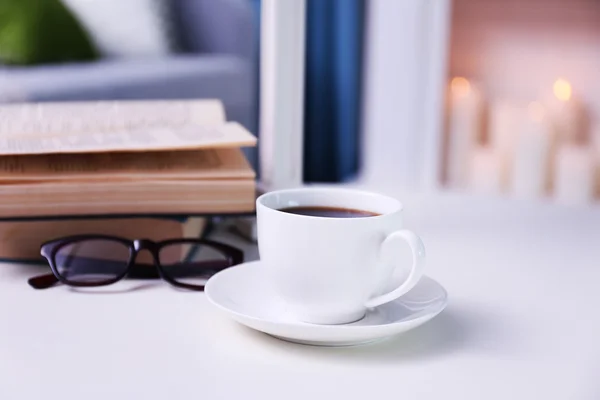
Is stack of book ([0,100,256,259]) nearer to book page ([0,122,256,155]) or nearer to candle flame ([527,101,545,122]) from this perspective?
book page ([0,122,256,155])

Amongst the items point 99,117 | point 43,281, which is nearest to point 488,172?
point 99,117

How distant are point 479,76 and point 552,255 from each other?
193 centimetres

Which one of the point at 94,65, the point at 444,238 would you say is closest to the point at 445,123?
the point at 94,65


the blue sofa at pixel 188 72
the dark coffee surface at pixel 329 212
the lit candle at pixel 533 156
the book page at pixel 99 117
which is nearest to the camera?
the dark coffee surface at pixel 329 212

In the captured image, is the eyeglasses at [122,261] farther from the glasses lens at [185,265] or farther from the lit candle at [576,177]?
the lit candle at [576,177]

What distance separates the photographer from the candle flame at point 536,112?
6.97 ft

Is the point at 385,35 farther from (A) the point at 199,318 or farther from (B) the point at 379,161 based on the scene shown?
(A) the point at 199,318

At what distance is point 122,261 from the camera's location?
1.83ft

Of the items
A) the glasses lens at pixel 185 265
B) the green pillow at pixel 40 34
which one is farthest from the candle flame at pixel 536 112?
the glasses lens at pixel 185 265

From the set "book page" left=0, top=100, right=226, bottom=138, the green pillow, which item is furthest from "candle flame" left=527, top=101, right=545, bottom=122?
"book page" left=0, top=100, right=226, bottom=138

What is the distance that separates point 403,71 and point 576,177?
0.60m

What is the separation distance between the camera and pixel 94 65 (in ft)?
7.09

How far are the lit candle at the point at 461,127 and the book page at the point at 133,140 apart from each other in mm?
1811

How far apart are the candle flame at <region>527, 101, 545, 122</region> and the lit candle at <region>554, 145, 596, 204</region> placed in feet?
0.51
